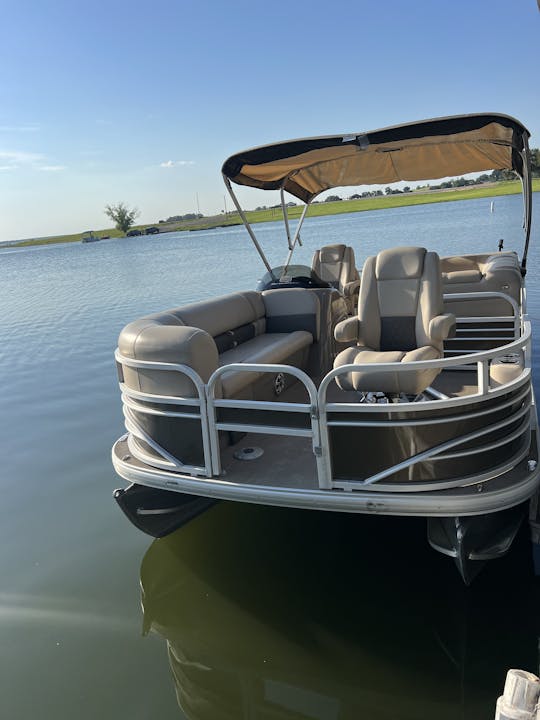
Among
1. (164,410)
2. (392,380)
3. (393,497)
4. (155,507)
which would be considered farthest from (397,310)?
(155,507)

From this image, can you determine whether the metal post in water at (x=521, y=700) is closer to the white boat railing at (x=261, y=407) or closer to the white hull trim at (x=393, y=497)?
the white hull trim at (x=393, y=497)

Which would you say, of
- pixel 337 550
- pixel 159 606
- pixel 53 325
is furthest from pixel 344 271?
pixel 53 325

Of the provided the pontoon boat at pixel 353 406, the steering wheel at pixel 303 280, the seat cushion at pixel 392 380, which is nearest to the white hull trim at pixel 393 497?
the pontoon boat at pixel 353 406

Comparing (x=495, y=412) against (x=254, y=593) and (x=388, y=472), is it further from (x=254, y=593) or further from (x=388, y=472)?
(x=254, y=593)

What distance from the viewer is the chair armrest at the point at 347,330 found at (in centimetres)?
406

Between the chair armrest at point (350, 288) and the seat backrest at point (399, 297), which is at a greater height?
the seat backrest at point (399, 297)

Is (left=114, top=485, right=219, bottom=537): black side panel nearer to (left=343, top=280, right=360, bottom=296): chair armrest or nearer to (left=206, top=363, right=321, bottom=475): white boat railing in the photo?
(left=206, top=363, right=321, bottom=475): white boat railing

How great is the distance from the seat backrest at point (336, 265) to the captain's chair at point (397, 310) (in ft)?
13.9

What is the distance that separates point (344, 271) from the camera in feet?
28.1

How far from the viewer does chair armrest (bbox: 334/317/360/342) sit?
406 centimetres

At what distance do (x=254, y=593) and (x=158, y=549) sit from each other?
0.86 m

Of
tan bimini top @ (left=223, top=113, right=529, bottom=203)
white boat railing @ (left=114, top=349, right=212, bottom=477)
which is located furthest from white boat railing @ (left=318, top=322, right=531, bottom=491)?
tan bimini top @ (left=223, top=113, right=529, bottom=203)

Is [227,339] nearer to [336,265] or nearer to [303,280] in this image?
[303,280]

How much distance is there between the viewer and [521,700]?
1.76 metres
